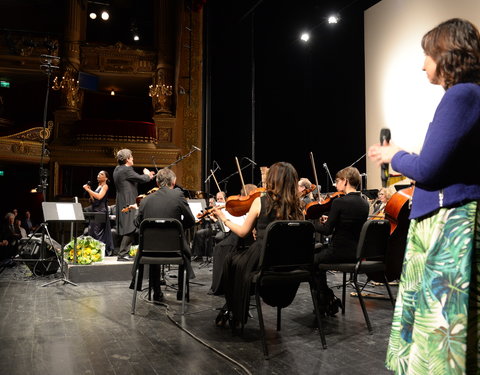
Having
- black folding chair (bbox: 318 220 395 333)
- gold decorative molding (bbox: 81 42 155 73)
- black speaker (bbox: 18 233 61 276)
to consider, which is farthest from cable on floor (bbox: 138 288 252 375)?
gold decorative molding (bbox: 81 42 155 73)

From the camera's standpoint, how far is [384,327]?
11.9 ft

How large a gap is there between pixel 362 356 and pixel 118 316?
2185mm

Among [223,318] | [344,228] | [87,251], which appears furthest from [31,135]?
[344,228]

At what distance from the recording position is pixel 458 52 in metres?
1.37

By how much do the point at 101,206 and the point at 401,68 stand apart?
6.30 meters

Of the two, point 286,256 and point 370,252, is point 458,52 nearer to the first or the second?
point 286,256

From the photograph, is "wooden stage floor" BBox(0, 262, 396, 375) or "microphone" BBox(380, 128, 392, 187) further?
"wooden stage floor" BBox(0, 262, 396, 375)

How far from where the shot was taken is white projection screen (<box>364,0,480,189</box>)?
7.89 metres

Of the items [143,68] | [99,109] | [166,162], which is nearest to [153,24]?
[143,68]

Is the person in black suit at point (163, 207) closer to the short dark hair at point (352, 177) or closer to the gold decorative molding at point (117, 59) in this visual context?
the short dark hair at point (352, 177)

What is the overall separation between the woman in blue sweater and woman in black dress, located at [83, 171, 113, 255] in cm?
640

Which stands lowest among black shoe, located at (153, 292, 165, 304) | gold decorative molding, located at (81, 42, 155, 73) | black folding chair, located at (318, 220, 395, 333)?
black shoe, located at (153, 292, 165, 304)

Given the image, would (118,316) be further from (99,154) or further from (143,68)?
(143,68)

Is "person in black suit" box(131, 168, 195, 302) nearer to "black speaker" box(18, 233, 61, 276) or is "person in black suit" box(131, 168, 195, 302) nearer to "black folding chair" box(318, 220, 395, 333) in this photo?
"black folding chair" box(318, 220, 395, 333)
